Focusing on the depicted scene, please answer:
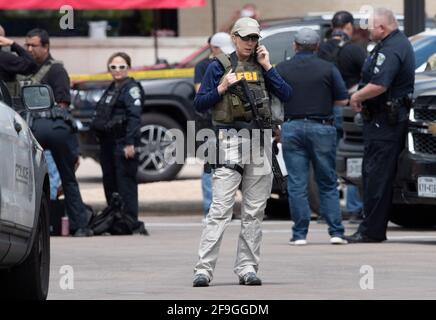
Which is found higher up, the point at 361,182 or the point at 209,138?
the point at 209,138

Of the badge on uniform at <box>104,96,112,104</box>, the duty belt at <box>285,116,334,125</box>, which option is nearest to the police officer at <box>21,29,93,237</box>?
the badge on uniform at <box>104,96,112,104</box>

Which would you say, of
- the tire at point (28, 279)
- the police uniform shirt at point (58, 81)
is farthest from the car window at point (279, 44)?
the tire at point (28, 279)

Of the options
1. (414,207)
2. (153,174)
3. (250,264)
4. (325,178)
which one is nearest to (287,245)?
(325,178)

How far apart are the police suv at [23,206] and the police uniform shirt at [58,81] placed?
193 inches

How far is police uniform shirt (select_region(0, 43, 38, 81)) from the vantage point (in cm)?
1427

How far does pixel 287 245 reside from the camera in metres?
14.0

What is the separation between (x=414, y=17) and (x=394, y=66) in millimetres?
3744

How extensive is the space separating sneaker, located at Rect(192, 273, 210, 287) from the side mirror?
1554 millimetres

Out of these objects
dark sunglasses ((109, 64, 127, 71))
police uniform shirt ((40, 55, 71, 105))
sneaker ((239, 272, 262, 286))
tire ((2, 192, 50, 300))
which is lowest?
sneaker ((239, 272, 262, 286))

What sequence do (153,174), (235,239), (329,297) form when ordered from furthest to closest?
(153,174) → (235,239) → (329,297)

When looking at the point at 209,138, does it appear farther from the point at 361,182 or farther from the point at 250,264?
the point at 361,182

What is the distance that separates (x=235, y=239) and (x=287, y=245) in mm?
954

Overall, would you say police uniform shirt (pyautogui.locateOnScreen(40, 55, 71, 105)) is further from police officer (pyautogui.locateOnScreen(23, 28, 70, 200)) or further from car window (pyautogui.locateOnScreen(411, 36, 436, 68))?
car window (pyautogui.locateOnScreen(411, 36, 436, 68))

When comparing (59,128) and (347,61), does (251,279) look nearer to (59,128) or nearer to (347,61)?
(59,128)
